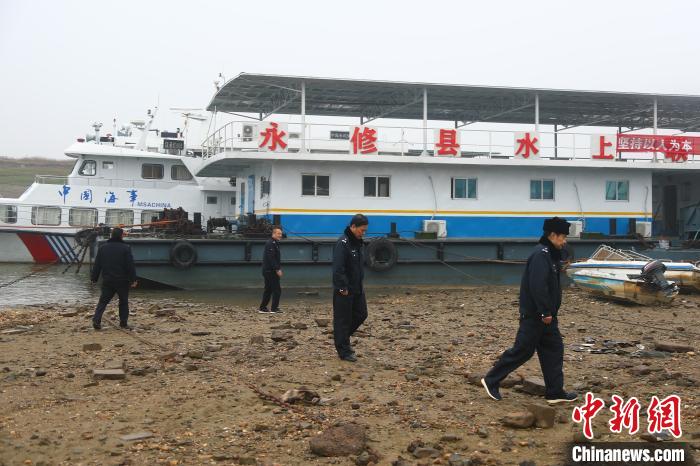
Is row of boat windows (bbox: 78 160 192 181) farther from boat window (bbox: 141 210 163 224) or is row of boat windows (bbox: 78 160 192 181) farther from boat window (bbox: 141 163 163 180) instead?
boat window (bbox: 141 210 163 224)

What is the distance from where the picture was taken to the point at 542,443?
473 centimetres

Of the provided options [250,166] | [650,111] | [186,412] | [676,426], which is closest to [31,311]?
[250,166]

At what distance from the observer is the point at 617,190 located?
17.8 meters

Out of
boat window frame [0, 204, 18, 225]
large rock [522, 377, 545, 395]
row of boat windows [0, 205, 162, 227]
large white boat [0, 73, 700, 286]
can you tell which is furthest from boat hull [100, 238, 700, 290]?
large rock [522, 377, 545, 395]

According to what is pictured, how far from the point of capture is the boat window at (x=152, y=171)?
22922mm

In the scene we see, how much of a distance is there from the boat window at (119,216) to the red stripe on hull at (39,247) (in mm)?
2065

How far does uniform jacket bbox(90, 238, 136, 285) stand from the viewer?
9.57 meters

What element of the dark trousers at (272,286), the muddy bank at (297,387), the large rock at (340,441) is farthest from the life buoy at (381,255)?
the large rock at (340,441)

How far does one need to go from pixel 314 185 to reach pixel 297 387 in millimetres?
10385

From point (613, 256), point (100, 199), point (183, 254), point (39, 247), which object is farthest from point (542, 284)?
Result: point (39, 247)

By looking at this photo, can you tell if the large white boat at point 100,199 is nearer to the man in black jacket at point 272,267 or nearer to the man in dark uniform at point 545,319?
the man in black jacket at point 272,267

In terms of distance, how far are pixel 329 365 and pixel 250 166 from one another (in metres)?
11.4

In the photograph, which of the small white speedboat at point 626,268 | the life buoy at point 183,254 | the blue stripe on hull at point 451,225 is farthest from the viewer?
the blue stripe on hull at point 451,225

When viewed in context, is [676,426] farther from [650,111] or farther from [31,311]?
[650,111]
